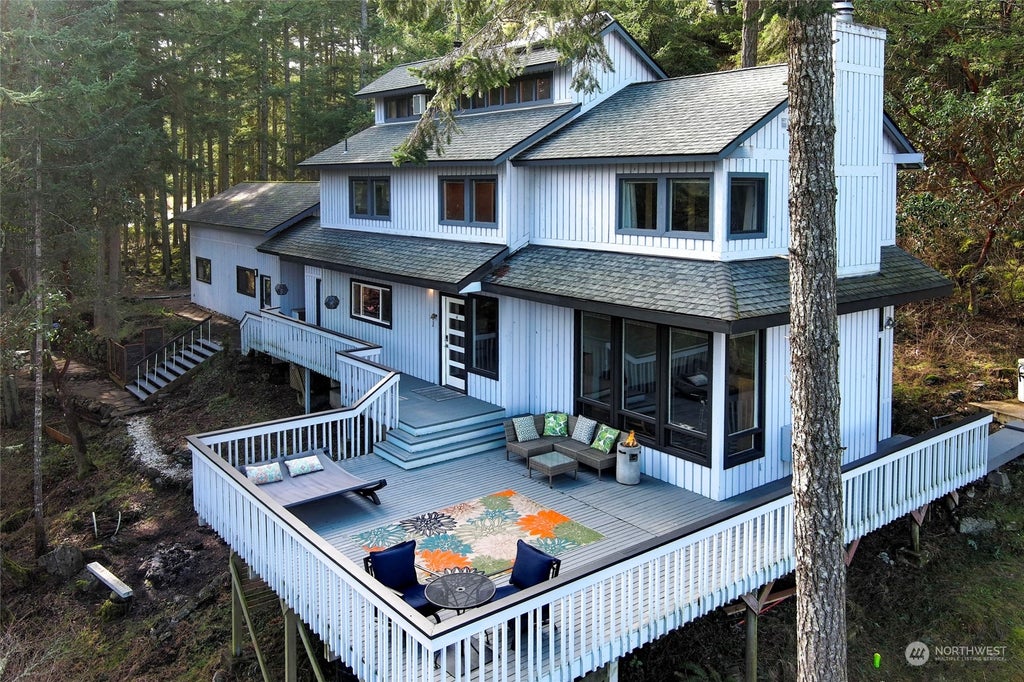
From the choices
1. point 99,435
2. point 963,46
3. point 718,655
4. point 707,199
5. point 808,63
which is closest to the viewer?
point 808,63

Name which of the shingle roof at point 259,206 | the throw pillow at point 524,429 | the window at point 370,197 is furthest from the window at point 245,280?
the throw pillow at point 524,429

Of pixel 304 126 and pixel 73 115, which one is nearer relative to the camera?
pixel 73 115

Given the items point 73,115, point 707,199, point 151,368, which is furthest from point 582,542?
point 151,368

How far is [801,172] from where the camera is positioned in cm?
716

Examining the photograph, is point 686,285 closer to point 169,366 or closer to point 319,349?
point 319,349

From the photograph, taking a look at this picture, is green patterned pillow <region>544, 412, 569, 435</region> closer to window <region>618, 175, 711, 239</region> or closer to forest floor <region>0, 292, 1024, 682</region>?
window <region>618, 175, 711, 239</region>

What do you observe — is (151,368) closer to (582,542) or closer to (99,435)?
(99,435)

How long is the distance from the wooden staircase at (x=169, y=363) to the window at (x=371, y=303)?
6789mm

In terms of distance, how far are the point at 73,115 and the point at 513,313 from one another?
12.5 meters

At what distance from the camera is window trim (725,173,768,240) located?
470 inches

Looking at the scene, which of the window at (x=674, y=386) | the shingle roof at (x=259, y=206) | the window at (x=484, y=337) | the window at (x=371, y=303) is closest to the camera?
the window at (x=674, y=386)

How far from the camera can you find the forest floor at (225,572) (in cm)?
1106

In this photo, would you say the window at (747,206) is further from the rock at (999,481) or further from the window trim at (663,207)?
the rock at (999,481)

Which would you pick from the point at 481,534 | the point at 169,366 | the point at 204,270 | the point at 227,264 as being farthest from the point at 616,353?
the point at 204,270
